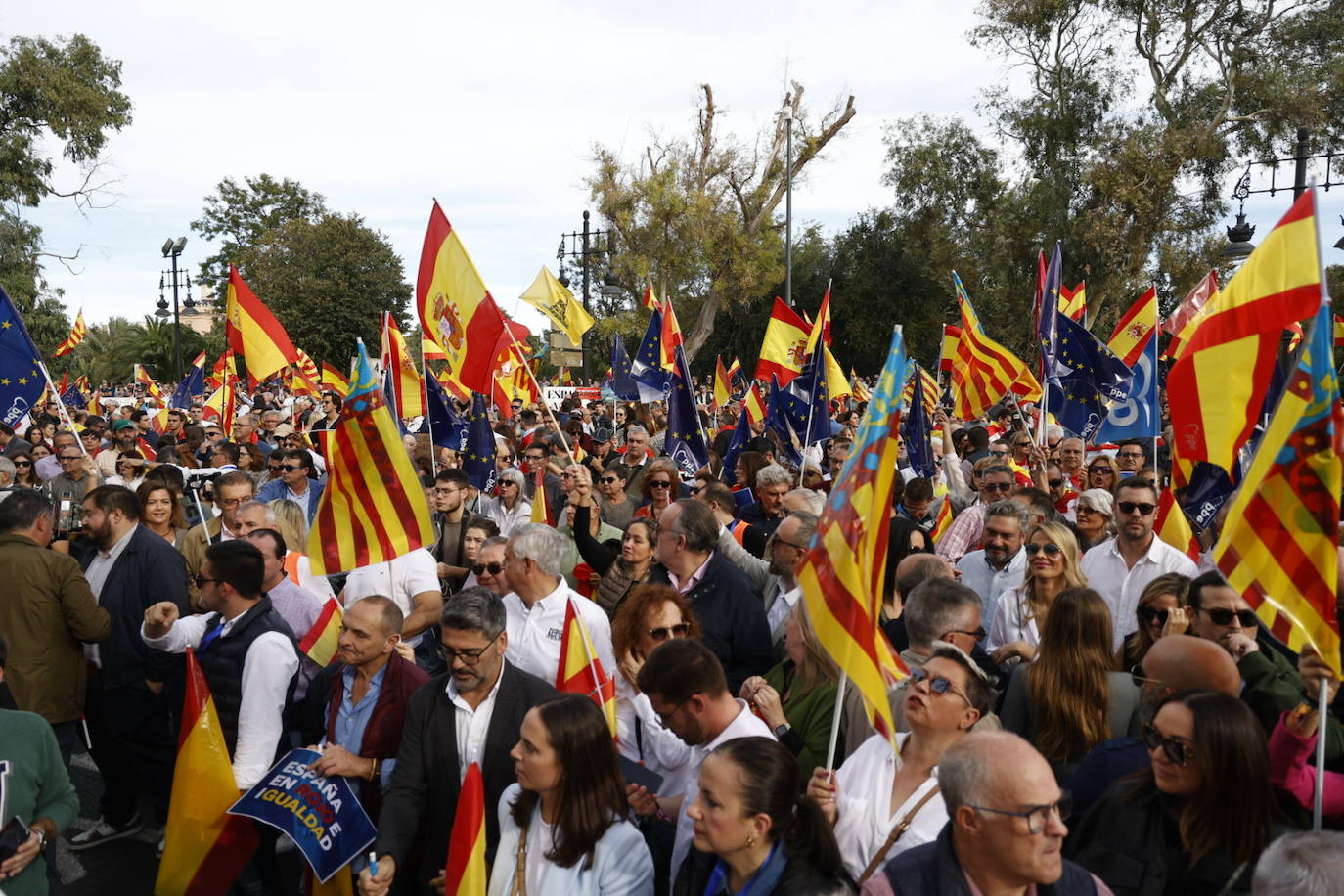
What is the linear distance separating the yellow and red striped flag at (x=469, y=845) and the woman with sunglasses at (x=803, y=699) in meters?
1.01

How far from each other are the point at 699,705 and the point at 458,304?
492cm

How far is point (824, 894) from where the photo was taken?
2.77m

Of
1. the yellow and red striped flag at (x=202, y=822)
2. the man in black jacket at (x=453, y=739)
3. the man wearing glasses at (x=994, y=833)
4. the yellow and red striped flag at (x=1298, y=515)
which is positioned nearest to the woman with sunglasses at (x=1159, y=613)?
the yellow and red striped flag at (x=1298, y=515)

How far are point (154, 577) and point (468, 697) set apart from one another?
2.67 m

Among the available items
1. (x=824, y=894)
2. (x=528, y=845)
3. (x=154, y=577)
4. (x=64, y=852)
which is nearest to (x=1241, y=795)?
(x=824, y=894)

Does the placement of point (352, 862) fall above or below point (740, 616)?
below

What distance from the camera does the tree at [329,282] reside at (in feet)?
150

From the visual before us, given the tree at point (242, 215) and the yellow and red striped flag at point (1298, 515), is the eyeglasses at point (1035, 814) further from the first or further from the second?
the tree at point (242, 215)

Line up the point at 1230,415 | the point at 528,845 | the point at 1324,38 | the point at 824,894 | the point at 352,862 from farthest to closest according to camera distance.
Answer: the point at 1324,38, the point at 1230,415, the point at 352,862, the point at 528,845, the point at 824,894

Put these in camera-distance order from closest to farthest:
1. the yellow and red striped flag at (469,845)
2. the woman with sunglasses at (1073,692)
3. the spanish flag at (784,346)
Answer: the yellow and red striped flag at (469,845)
the woman with sunglasses at (1073,692)
the spanish flag at (784,346)

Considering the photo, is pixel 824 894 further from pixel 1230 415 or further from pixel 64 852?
pixel 64 852

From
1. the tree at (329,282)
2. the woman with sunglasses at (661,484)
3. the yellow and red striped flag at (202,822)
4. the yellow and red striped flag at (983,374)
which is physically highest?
the tree at (329,282)

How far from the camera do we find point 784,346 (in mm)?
12570

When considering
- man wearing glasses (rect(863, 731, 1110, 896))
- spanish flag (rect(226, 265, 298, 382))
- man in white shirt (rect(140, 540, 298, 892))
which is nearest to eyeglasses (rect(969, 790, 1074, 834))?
man wearing glasses (rect(863, 731, 1110, 896))
